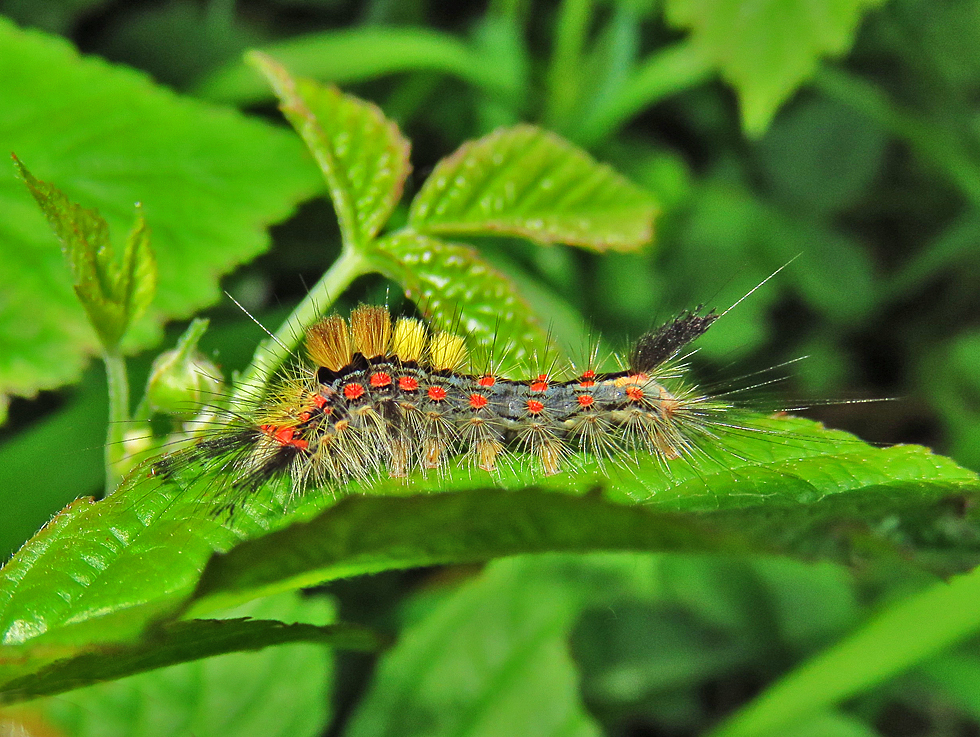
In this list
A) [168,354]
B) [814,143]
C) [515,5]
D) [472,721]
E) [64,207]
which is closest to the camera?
[64,207]

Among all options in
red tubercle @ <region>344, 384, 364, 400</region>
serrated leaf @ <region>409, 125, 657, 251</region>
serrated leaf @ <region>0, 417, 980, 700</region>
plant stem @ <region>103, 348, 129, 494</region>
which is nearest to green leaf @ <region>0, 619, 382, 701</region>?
serrated leaf @ <region>0, 417, 980, 700</region>

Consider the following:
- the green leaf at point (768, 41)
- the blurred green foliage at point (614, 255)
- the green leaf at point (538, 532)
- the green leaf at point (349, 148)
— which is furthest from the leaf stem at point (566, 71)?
the green leaf at point (538, 532)

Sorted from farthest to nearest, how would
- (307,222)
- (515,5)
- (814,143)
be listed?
1. (814,143)
2. (515,5)
3. (307,222)

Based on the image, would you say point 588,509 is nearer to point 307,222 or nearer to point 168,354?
point 168,354

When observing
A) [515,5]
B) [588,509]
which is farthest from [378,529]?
[515,5]

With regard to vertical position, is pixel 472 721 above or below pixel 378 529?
below

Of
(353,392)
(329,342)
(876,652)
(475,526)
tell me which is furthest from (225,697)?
(876,652)
